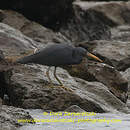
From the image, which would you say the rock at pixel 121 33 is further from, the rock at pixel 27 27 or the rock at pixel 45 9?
the rock at pixel 27 27

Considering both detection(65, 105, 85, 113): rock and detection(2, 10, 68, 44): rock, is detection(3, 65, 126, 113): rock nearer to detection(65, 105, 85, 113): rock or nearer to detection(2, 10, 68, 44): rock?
detection(65, 105, 85, 113): rock

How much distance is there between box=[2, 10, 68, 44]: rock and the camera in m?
13.2

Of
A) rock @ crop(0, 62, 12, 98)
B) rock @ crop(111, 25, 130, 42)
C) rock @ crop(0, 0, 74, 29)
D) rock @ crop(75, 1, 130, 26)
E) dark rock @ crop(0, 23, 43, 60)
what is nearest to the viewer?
rock @ crop(0, 62, 12, 98)

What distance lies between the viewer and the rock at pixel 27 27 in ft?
43.3

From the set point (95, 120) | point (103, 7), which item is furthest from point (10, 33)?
point (103, 7)

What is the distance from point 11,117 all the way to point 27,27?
8760mm

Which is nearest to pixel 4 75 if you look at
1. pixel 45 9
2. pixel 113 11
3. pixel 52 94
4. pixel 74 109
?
pixel 52 94

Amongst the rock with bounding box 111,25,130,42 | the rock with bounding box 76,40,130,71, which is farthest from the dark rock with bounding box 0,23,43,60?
the rock with bounding box 111,25,130,42

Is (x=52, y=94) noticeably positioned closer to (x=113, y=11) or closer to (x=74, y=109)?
(x=74, y=109)

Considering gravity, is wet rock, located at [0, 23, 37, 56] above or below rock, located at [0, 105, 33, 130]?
below

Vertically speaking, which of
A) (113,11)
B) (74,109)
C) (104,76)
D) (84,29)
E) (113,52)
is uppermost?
(74,109)

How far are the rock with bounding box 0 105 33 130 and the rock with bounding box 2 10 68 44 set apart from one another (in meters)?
7.97

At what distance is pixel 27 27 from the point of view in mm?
13484

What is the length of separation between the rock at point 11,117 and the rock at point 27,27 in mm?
7970
